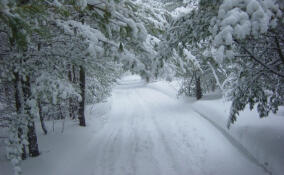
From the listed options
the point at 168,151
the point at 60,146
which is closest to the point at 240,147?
the point at 168,151

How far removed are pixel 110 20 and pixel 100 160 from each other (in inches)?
166

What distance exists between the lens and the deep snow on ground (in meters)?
5.31

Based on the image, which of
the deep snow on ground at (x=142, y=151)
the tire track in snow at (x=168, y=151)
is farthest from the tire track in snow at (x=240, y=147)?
the tire track in snow at (x=168, y=151)

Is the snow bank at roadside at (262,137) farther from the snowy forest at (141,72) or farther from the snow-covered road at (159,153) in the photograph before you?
the snow-covered road at (159,153)

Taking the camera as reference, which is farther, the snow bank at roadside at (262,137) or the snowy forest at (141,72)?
the snow bank at roadside at (262,137)

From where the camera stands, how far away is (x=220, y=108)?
386 inches

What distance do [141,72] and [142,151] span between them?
316 cm

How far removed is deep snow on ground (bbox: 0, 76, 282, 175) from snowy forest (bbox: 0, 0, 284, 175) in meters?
0.03

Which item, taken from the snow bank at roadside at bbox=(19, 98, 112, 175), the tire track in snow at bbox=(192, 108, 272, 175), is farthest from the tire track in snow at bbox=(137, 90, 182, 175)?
the snow bank at roadside at bbox=(19, 98, 112, 175)

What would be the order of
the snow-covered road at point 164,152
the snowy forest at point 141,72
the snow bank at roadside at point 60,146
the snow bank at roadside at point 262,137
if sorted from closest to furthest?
the snowy forest at point 141,72, the snow bank at roadside at point 262,137, the snow-covered road at point 164,152, the snow bank at roadside at point 60,146

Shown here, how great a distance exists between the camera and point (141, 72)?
15.6 ft

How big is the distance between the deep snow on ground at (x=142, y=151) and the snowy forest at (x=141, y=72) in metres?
0.03

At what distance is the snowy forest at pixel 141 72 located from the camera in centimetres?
318

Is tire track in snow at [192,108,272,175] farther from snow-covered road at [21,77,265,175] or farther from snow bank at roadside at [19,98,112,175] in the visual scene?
snow bank at roadside at [19,98,112,175]
